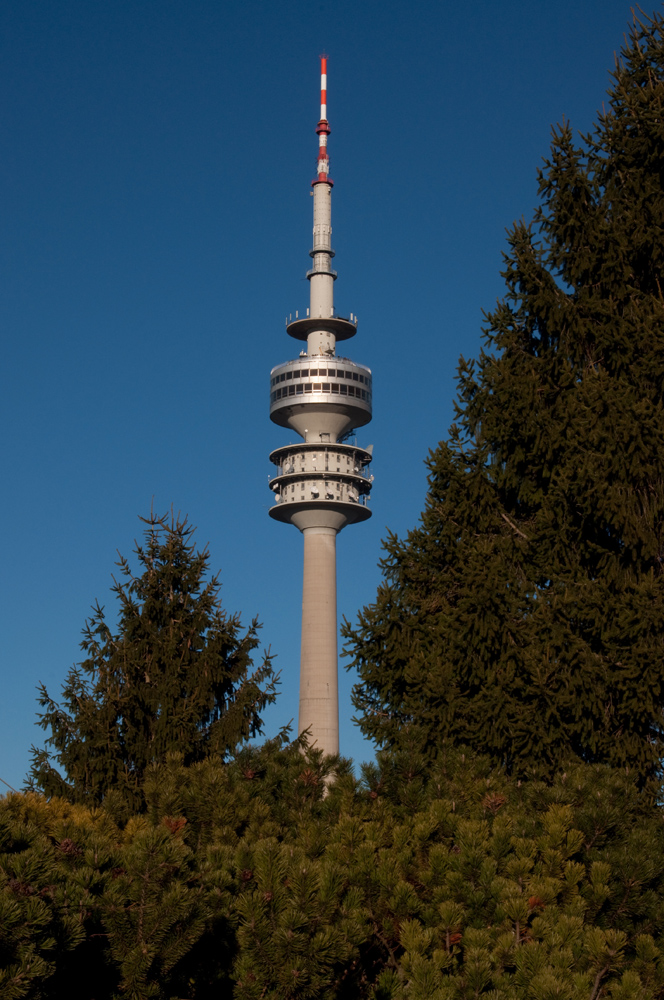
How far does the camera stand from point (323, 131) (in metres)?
103

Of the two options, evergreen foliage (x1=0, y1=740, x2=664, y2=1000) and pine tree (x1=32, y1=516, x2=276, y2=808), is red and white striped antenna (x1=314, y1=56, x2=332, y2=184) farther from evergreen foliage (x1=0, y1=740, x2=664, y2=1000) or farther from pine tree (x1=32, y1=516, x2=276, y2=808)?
evergreen foliage (x1=0, y1=740, x2=664, y2=1000)

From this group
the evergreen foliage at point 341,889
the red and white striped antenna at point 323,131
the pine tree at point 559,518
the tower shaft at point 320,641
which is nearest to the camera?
the evergreen foliage at point 341,889

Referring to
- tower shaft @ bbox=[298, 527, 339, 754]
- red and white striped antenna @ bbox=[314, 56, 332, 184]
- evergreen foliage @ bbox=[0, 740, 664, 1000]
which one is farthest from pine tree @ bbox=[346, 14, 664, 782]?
red and white striped antenna @ bbox=[314, 56, 332, 184]

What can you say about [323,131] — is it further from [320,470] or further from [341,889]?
[341,889]

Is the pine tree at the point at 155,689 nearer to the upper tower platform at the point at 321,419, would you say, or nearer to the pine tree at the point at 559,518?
the pine tree at the point at 559,518

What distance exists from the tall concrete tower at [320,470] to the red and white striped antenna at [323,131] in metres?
9.98

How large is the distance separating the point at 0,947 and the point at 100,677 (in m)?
17.1

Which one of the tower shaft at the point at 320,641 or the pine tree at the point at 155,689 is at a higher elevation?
the tower shaft at the point at 320,641

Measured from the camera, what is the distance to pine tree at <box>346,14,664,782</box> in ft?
61.2

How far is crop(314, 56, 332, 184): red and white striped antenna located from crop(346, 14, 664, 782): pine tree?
8366 cm

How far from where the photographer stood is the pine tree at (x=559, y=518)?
18.7m

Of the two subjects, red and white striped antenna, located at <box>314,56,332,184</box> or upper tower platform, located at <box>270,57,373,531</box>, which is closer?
upper tower platform, located at <box>270,57,373,531</box>

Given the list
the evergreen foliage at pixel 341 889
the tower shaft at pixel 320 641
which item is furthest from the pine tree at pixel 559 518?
the tower shaft at pixel 320 641

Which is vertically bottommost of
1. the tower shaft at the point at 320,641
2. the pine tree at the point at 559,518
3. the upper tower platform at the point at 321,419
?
the pine tree at the point at 559,518
